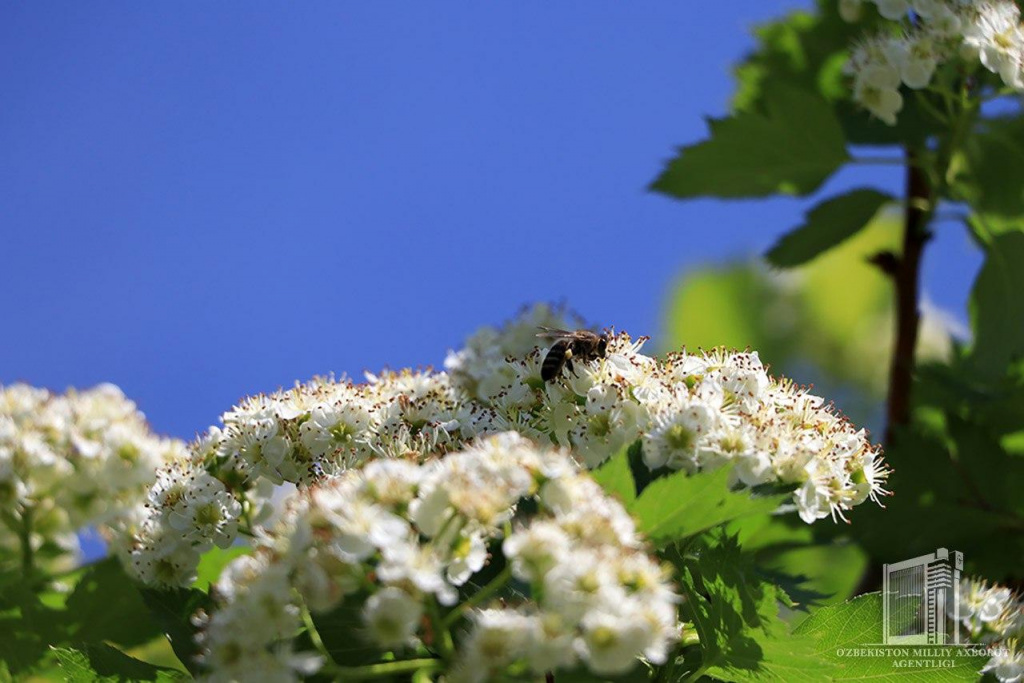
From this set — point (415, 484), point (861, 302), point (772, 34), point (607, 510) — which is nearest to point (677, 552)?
point (607, 510)

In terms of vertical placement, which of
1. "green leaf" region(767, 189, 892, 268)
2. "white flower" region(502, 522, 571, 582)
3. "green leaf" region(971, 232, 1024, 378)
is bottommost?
"white flower" region(502, 522, 571, 582)

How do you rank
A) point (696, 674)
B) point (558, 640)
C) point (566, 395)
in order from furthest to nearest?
point (566, 395) < point (696, 674) < point (558, 640)

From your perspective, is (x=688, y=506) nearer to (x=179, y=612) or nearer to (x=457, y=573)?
(x=457, y=573)

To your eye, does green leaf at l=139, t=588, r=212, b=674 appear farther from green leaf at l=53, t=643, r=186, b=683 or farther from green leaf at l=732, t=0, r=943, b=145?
green leaf at l=732, t=0, r=943, b=145

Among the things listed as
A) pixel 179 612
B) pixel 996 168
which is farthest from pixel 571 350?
pixel 996 168

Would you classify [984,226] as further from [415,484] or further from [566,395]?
[415,484]

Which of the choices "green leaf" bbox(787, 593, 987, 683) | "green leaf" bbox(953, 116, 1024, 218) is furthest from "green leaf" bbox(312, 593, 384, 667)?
"green leaf" bbox(953, 116, 1024, 218)
